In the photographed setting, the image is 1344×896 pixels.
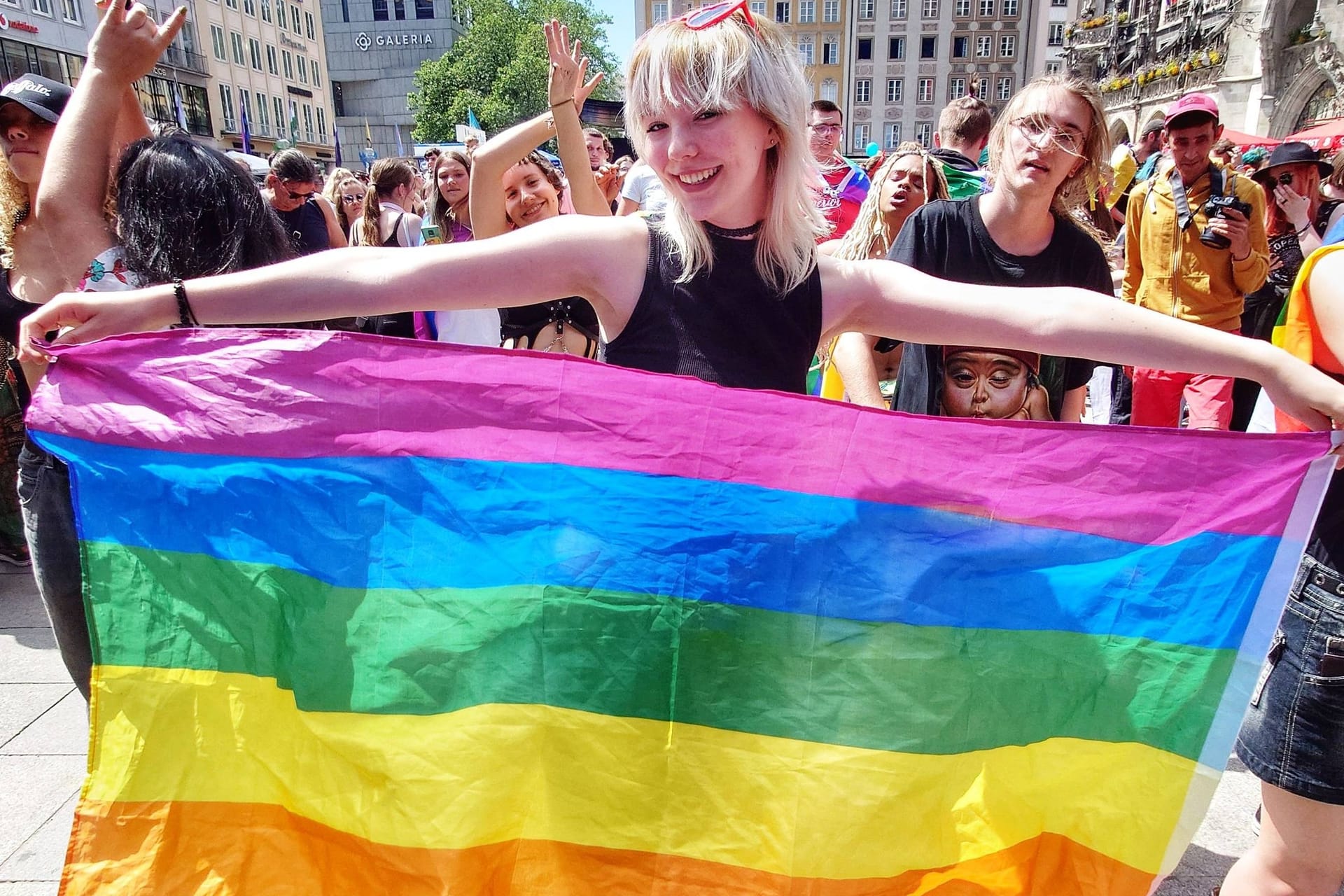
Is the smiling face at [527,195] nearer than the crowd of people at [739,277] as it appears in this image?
No

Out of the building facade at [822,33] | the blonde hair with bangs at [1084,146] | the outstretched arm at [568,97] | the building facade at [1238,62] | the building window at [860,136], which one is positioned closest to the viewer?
the blonde hair with bangs at [1084,146]

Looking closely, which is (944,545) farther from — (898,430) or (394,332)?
(394,332)

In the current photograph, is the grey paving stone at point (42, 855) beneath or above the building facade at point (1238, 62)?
beneath

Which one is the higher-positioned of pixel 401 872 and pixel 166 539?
pixel 166 539

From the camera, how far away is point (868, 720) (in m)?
1.66

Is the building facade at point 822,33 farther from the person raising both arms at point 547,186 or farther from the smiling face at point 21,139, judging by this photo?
the smiling face at point 21,139

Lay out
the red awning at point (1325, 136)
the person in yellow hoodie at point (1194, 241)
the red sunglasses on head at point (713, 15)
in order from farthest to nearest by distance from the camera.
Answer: the red awning at point (1325, 136), the person in yellow hoodie at point (1194, 241), the red sunglasses on head at point (713, 15)

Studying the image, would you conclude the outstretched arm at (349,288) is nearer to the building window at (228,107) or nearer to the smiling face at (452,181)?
the smiling face at (452,181)

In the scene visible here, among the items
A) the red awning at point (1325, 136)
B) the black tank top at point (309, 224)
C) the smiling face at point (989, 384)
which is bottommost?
the smiling face at point (989, 384)

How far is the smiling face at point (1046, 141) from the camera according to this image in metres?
2.61

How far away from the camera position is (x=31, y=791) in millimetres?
2906

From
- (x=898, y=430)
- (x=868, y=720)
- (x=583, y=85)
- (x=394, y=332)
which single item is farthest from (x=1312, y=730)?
(x=394, y=332)

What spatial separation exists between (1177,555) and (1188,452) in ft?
0.68

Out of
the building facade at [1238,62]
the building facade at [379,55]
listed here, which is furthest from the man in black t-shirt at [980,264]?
the building facade at [379,55]
